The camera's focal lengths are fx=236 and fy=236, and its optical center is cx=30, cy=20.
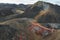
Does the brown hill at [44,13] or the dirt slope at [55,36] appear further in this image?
the brown hill at [44,13]

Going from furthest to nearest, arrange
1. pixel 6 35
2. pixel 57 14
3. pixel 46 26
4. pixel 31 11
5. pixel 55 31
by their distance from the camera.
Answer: pixel 31 11, pixel 57 14, pixel 46 26, pixel 55 31, pixel 6 35

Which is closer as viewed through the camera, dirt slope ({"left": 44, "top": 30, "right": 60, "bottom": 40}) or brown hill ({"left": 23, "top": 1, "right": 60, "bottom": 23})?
dirt slope ({"left": 44, "top": 30, "right": 60, "bottom": 40})

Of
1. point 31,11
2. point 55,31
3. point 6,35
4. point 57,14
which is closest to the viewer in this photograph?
point 6,35

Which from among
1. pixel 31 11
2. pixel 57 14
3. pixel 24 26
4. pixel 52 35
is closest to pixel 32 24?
pixel 24 26

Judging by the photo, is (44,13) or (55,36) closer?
(55,36)

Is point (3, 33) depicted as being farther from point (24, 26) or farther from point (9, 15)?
point (9, 15)

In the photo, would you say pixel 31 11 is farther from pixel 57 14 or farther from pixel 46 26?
pixel 46 26

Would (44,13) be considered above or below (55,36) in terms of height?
above

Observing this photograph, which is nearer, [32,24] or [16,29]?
[16,29]

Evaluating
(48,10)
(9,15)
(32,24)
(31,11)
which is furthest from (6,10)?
(32,24)
